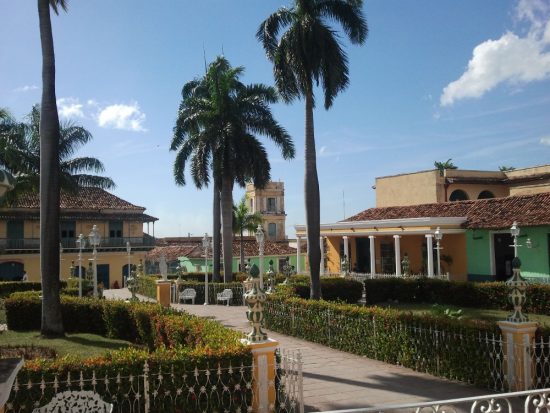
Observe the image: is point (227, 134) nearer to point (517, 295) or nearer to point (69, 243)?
point (517, 295)

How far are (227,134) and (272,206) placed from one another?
3897 centimetres

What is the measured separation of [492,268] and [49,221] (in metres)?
22.4

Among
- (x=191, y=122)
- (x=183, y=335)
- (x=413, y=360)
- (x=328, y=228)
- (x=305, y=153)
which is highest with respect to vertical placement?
(x=191, y=122)

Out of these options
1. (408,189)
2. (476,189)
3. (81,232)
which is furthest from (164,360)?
(476,189)

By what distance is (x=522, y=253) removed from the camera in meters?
25.4

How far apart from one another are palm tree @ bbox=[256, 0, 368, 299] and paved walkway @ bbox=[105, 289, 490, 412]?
212 inches

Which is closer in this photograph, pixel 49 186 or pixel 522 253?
pixel 49 186

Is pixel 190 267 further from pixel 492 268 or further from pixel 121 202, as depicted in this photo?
pixel 492 268

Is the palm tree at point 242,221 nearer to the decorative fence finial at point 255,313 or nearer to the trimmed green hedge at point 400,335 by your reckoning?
the trimmed green hedge at point 400,335

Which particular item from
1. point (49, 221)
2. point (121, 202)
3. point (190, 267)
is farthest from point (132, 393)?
point (190, 267)

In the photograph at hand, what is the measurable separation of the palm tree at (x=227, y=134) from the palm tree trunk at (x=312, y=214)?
8206 millimetres

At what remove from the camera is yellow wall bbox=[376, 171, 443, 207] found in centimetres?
3694

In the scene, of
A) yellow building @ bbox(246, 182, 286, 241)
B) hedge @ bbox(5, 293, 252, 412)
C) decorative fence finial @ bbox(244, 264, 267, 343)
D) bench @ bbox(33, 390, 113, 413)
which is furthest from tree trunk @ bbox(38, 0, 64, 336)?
yellow building @ bbox(246, 182, 286, 241)

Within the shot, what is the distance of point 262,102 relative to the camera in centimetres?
2616
